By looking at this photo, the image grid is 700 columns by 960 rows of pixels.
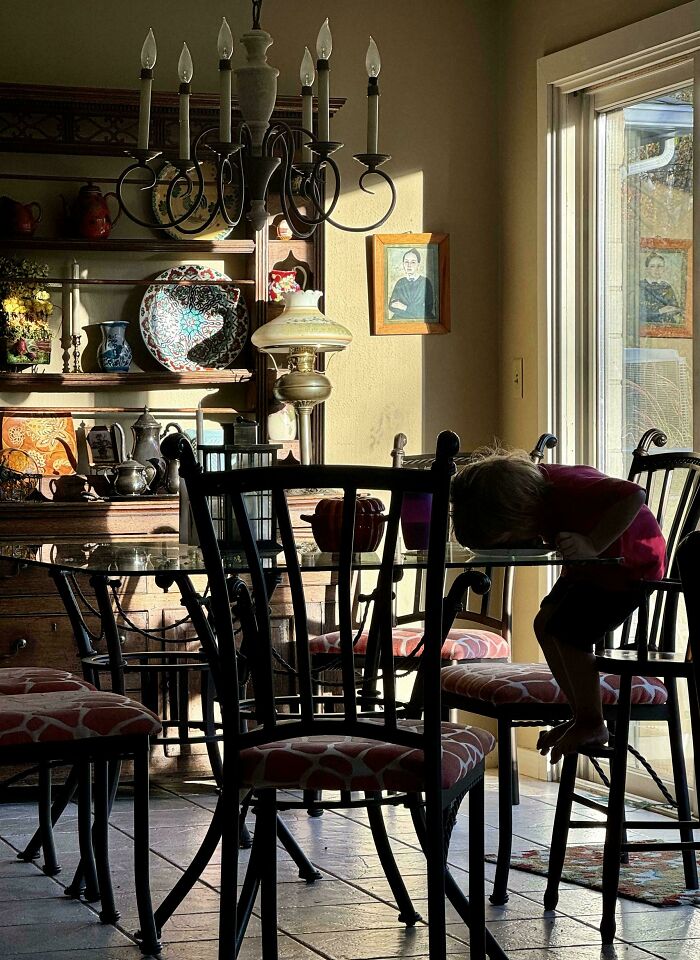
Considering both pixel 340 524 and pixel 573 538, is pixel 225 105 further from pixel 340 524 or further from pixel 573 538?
pixel 573 538

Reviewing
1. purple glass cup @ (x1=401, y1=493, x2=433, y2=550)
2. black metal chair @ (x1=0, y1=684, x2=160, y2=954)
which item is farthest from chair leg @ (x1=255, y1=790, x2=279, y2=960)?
purple glass cup @ (x1=401, y1=493, x2=433, y2=550)

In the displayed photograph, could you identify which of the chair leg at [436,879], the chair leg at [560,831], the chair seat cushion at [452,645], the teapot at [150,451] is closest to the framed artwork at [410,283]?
the teapot at [150,451]

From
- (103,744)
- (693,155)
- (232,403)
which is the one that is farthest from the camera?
(232,403)

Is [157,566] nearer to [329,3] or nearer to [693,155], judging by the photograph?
[693,155]

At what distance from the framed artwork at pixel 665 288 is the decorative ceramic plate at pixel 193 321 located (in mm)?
1415

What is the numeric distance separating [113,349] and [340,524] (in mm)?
2028

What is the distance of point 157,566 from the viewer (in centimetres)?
256

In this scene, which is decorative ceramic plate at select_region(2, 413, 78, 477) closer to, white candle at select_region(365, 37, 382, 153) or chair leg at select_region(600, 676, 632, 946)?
white candle at select_region(365, 37, 382, 153)

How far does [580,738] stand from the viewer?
2.83 m

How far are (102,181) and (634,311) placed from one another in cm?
191

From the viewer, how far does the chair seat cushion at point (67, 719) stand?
242 centimetres

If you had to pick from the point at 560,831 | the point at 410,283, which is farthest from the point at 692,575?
the point at 410,283

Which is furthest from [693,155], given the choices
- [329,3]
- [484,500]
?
[484,500]

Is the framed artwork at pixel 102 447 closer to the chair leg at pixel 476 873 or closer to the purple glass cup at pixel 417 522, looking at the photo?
the purple glass cup at pixel 417 522
